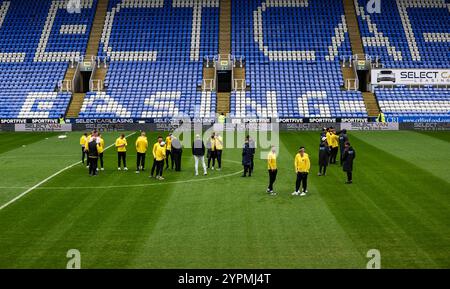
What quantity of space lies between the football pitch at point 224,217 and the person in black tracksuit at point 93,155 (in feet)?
1.28

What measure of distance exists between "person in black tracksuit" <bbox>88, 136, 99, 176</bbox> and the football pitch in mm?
389

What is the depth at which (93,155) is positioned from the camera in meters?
26.0

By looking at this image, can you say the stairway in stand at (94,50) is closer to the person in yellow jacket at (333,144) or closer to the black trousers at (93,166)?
the black trousers at (93,166)

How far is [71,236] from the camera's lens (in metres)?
16.4

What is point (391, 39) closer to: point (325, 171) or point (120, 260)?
point (325, 171)

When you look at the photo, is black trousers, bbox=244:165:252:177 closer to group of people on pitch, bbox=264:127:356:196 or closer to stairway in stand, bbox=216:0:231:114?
group of people on pitch, bbox=264:127:356:196

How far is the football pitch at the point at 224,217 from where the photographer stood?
14.5 metres

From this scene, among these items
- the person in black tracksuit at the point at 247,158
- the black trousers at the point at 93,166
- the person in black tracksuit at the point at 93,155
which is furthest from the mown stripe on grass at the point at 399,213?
the black trousers at the point at 93,166

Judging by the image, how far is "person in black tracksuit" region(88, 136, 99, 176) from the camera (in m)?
25.5

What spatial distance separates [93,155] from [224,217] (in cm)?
935

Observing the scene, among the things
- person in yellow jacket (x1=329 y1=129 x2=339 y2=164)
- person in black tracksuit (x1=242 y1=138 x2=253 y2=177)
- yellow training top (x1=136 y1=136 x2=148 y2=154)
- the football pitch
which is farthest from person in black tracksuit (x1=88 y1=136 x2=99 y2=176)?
person in yellow jacket (x1=329 y1=129 x2=339 y2=164)

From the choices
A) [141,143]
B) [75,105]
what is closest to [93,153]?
[141,143]

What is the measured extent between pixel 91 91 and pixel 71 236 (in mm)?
39445

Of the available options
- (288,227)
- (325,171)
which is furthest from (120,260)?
(325,171)
